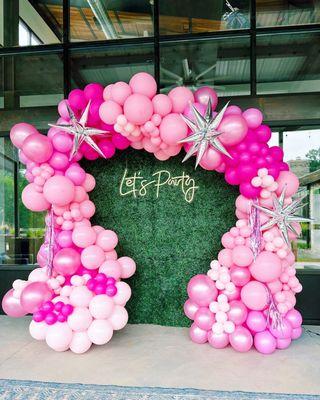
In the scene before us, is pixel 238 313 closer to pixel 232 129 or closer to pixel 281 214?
pixel 281 214

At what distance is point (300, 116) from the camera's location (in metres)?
4.00

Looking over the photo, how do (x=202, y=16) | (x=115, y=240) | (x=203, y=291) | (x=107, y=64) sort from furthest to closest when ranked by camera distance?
(x=107, y=64) < (x=202, y=16) < (x=115, y=240) < (x=203, y=291)

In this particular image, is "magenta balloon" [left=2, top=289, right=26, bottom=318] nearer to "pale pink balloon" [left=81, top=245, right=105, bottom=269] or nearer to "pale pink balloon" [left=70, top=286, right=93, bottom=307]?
"pale pink balloon" [left=70, top=286, right=93, bottom=307]

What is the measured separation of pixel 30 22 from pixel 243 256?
12.5ft

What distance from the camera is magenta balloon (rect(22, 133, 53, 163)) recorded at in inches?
121

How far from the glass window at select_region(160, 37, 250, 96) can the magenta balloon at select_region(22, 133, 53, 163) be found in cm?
171

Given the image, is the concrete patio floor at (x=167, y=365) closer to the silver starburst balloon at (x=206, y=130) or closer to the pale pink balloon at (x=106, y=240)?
the pale pink balloon at (x=106, y=240)

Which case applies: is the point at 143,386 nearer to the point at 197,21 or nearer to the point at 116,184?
the point at 116,184

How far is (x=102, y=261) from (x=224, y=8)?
3198 mm

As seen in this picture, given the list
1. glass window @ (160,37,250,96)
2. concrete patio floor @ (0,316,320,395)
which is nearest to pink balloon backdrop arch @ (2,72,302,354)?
concrete patio floor @ (0,316,320,395)

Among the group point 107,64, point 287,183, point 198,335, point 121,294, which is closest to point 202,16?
point 107,64

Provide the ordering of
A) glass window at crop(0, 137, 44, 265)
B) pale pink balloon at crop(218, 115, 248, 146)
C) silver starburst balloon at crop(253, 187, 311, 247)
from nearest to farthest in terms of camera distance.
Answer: pale pink balloon at crop(218, 115, 248, 146) → silver starburst balloon at crop(253, 187, 311, 247) → glass window at crop(0, 137, 44, 265)

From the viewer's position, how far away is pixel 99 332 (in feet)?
9.70

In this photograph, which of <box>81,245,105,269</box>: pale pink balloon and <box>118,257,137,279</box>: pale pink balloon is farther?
<box>118,257,137,279</box>: pale pink balloon
